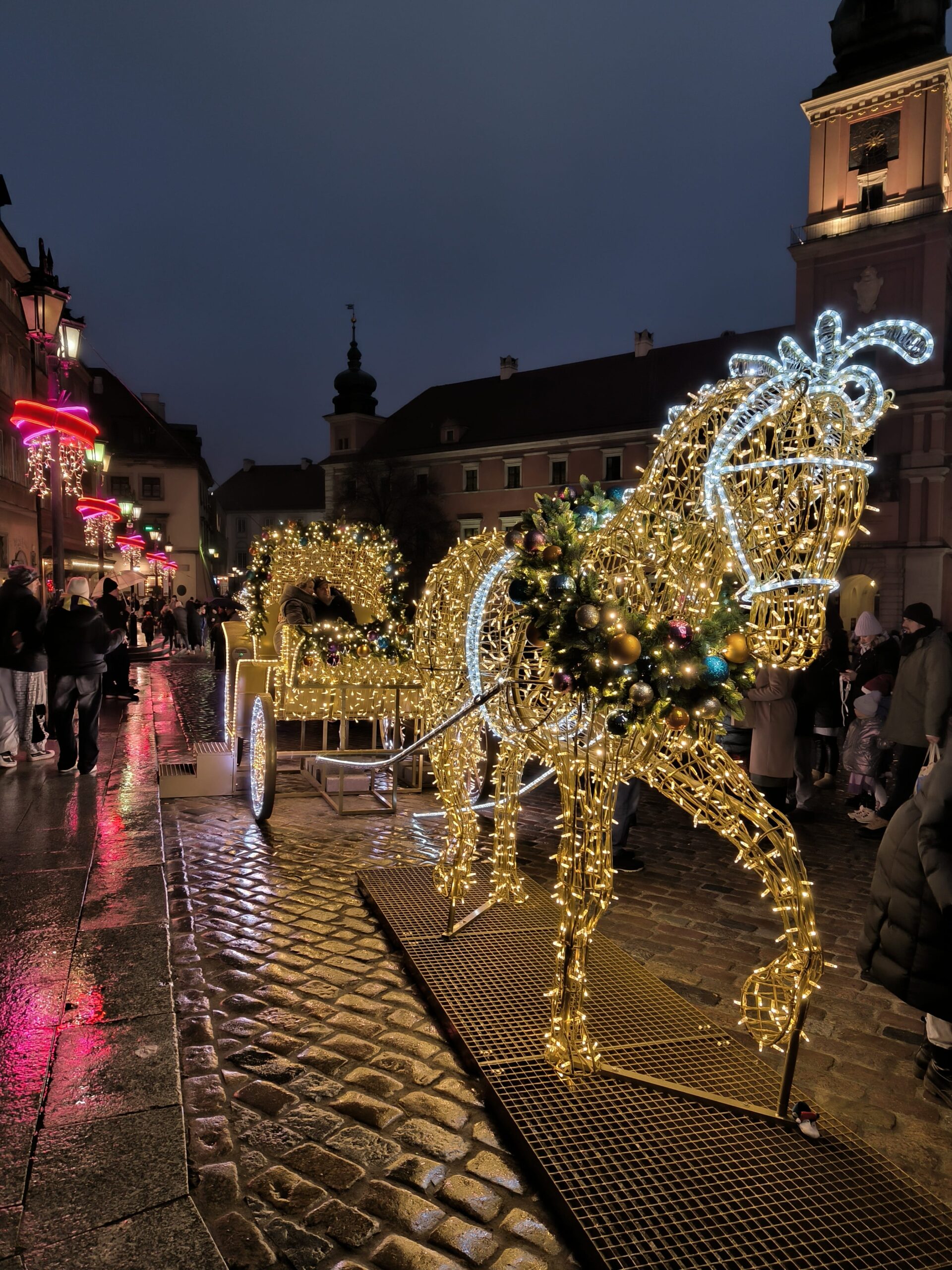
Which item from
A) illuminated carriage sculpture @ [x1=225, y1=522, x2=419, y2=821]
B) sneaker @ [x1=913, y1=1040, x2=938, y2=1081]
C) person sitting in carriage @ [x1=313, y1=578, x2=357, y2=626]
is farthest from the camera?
person sitting in carriage @ [x1=313, y1=578, x2=357, y2=626]

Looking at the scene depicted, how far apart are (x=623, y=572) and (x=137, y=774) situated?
22.6 feet

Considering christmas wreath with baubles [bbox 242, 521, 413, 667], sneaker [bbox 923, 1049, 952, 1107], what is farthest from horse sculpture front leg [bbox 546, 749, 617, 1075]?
christmas wreath with baubles [bbox 242, 521, 413, 667]

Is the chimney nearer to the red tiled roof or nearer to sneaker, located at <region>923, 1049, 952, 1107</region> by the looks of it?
the red tiled roof

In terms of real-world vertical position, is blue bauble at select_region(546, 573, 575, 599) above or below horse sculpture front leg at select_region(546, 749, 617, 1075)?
above

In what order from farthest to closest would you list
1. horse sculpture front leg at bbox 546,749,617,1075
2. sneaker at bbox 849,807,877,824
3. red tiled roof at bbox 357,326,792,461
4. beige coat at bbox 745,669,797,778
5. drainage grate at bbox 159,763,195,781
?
1. red tiled roof at bbox 357,326,792,461
2. drainage grate at bbox 159,763,195,781
3. sneaker at bbox 849,807,877,824
4. beige coat at bbox 745,669,797,778
5. horse sculpture front leg at bbox 546,749,617,1075

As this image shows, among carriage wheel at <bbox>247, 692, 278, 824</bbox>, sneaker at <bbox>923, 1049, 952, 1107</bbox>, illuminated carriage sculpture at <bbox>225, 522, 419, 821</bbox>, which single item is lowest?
sneaker at <bbox>923, 1049, 952, 1107</bbox>

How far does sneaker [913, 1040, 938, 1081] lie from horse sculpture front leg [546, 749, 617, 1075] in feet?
4.51

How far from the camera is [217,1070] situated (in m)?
3.47

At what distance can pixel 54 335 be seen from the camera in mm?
9656

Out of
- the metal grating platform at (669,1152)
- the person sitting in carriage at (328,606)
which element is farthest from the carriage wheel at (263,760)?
the metal grating platform at (669,1152)

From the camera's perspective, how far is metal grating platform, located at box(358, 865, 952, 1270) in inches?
100

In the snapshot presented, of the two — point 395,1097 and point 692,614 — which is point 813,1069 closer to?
point 395,1097

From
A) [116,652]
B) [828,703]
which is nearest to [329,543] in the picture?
[116,652]

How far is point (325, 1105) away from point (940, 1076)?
2.47m
